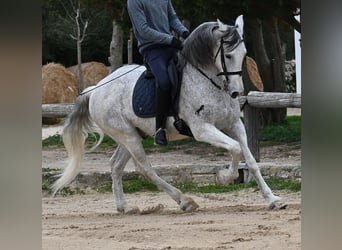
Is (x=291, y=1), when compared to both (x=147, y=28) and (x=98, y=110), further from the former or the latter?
(x=98, y=110)

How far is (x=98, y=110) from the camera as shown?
3.83m

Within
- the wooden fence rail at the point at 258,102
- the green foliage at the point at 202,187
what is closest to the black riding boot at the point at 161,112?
the green foliage at the point at 202,187

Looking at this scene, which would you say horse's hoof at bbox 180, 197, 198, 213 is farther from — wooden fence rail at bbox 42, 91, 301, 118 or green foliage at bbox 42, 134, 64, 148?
wooden fence rail at bbox 42, 91, 301, 118

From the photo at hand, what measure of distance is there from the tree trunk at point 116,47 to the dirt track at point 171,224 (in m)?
0.85

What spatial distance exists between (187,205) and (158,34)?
98cm

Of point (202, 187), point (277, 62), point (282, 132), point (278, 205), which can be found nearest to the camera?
point (278, 205)

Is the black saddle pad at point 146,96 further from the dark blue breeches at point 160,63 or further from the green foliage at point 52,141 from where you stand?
the green foliage at point 52,141

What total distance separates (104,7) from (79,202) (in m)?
1.23

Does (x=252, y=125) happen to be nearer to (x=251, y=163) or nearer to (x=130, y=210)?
(x=251, y=163)

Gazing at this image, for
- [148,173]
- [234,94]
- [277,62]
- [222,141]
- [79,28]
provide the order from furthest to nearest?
[79,28] < [277,62] < [148,173] < [222,141] < [234,94]

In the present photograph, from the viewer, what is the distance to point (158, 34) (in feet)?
11.2

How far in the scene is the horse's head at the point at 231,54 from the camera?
3299 mm

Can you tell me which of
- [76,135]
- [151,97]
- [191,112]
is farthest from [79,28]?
[191,112]
